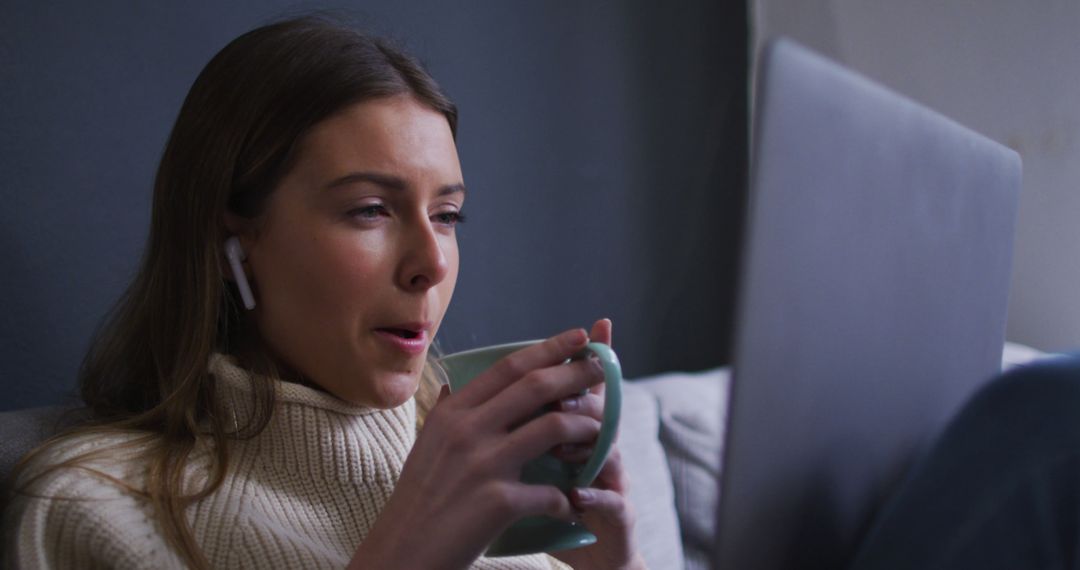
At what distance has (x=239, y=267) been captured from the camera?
3.00 feet

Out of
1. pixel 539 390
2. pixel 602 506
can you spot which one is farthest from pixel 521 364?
pixel 602 506

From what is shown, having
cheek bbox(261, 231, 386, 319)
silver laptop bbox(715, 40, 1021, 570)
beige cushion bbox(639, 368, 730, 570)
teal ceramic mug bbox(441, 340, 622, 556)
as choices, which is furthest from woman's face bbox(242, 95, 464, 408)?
beige cushion bbox(639, 368, 730, 570)

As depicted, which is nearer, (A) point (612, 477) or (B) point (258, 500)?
(A) point (612, 477)

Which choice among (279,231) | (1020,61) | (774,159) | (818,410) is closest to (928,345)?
(818,410)

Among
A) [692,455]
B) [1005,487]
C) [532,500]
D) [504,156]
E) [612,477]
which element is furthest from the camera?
[504,156]

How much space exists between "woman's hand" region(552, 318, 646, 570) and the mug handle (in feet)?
0.04

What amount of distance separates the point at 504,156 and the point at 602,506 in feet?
3.88

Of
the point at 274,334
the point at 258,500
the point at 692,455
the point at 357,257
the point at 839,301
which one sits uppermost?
the point at 839,301

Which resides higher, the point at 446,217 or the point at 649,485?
the point at 446,217

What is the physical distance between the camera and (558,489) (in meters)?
0.59

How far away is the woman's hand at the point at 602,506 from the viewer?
599 millimetres

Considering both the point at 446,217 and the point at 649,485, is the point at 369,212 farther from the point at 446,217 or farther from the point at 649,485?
the point at 649,485

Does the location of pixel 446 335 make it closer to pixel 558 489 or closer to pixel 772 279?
pixel 558 489

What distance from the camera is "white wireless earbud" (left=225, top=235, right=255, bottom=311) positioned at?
2.98ft
